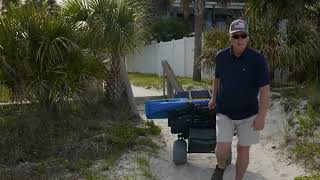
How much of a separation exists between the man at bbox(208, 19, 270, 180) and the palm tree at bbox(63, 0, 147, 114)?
360 cm

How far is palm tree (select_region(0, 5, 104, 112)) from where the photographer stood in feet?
25.6

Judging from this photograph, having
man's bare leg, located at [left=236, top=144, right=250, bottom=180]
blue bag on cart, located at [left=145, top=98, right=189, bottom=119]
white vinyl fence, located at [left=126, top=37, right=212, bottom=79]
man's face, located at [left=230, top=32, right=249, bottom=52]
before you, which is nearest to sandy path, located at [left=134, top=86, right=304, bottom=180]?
blue bag on cart, located at [left=145, top=98, right=189, bottom=119]

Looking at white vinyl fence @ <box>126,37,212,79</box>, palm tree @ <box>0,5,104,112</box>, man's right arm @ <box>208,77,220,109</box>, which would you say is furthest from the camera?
white vinyl fence @ <box>126,37,212,79</box>

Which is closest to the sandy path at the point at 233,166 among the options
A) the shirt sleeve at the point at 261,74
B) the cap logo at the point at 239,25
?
the shirt sleeve at the point at 261,74

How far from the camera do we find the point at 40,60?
25.6 ft

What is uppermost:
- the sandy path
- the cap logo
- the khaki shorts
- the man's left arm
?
the cap logo

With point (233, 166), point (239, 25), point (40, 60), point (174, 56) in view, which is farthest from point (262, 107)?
point (174, 56)

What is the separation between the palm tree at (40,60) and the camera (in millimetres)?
7805

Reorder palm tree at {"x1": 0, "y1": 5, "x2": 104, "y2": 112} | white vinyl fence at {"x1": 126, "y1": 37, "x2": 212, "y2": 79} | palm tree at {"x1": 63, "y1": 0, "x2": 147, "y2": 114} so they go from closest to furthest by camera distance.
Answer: palm tree at {"x1": 0, "y1": 5, "x2": 104, "y2": 112}, palm tree at {"x1": 63, "y1": 0, "x2": 147, "y2": 114}, white vinyl fence at {"x1": 126, "y1": 37, "x2": 212, "y2": 79}

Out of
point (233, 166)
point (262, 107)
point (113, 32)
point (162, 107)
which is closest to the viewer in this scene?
point (262, 107)

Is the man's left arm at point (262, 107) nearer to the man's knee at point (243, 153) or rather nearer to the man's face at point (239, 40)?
the man's knee at point (243, 153)

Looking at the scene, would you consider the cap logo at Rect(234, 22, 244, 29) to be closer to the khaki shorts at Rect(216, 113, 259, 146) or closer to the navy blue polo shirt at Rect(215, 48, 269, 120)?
the navy blue polo shirt at Rect(215, 48, 269, 120)

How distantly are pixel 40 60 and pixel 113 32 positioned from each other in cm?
160

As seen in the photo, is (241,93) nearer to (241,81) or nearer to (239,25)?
(241,81)
